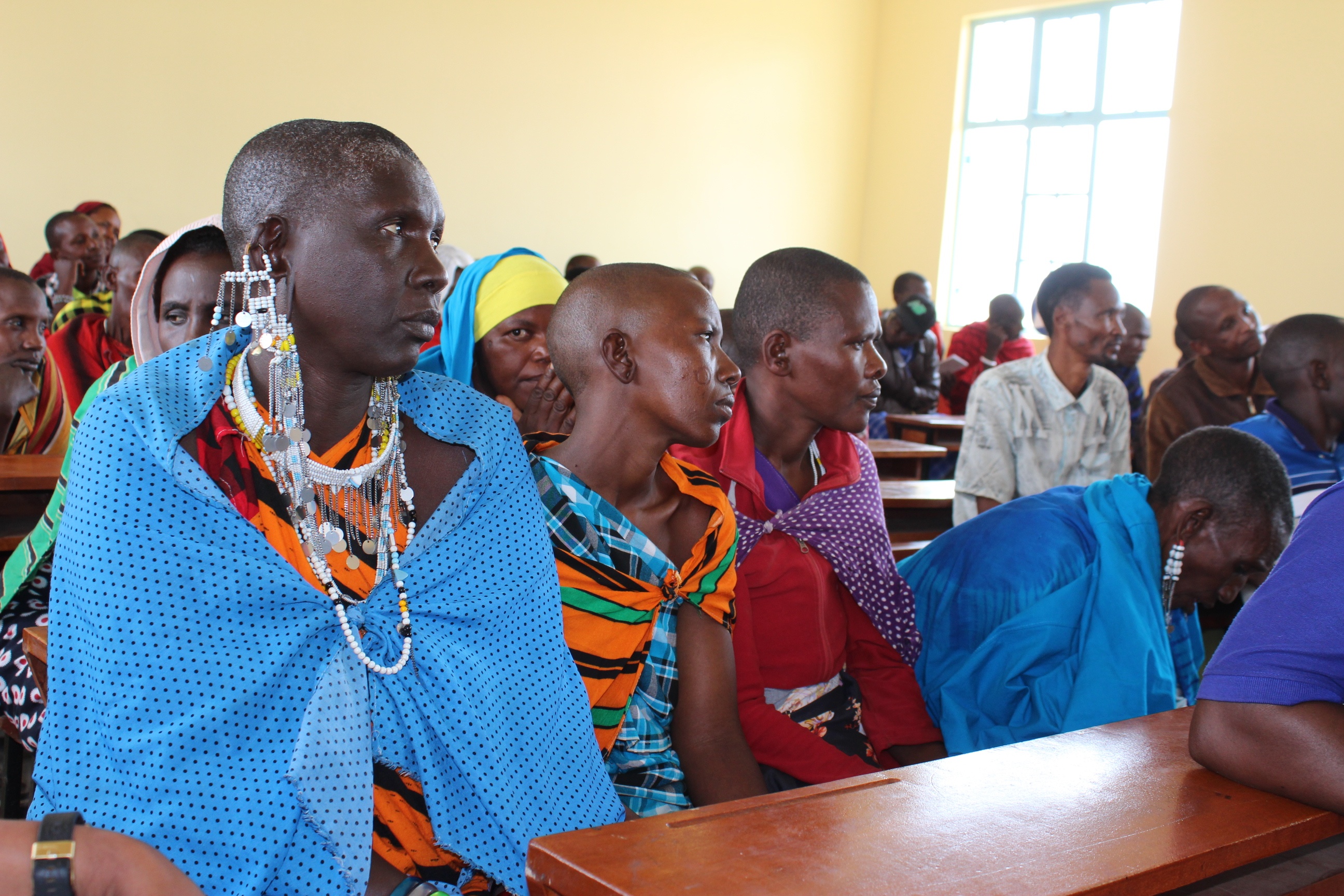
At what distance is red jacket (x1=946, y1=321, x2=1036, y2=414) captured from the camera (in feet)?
25.1

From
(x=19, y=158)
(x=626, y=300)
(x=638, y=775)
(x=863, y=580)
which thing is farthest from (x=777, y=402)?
(x=19, y=158)

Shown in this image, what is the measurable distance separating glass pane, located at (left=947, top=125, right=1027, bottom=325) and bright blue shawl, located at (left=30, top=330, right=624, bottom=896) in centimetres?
1044

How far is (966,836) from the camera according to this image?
109 centimetres

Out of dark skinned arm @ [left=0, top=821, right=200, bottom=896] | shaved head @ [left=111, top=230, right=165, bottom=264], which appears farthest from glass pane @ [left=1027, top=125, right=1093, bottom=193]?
dark skinned arm @ [left=0, top=821, right=200, bottom=896]

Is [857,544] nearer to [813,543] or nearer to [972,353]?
[813,543]

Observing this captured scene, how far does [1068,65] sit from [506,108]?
5.36 metres

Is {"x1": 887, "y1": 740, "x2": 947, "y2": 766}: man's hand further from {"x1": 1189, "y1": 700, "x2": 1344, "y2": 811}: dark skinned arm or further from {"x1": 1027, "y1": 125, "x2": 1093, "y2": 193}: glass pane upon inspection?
{"x1": 1027, "y1": 125, "x2": 1093, "y2": 193}: glass pane

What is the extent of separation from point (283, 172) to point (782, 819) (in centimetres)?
93

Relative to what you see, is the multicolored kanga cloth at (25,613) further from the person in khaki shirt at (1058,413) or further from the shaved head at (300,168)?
the person in khaki shirt at (1058,413)

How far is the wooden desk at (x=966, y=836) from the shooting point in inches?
38.4

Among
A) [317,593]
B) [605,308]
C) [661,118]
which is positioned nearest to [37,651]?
[317,593]

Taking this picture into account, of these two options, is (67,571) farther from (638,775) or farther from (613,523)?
(638,775)

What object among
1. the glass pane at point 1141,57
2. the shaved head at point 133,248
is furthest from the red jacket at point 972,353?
the shaved head at point 133,248

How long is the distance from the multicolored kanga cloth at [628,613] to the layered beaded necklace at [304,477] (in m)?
0.30
